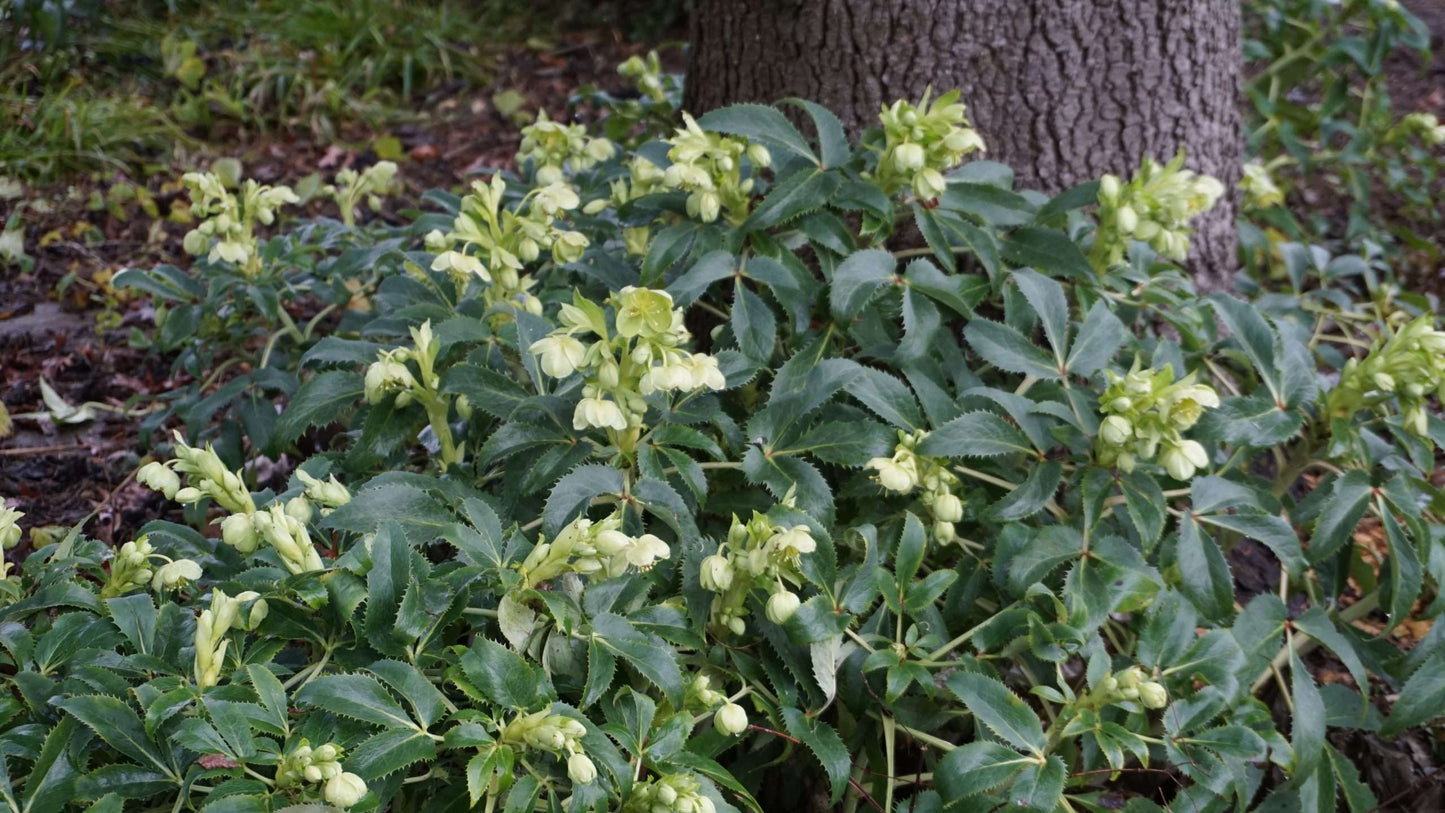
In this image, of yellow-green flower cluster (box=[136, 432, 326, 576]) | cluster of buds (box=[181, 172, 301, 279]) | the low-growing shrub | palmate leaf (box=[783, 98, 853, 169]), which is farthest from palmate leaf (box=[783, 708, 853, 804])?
cluster of buds (box=[181, 172, 301, 279])

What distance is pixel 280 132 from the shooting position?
3.44 meters

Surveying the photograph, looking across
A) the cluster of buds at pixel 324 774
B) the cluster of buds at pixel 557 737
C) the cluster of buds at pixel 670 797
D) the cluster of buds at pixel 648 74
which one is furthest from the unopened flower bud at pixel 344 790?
the cluster of buds at pixel 648 74

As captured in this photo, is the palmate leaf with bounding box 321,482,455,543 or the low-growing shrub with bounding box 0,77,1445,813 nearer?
the low-growing shrub with bounding box 0,77,1445,813

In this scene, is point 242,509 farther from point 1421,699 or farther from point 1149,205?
point 1421,699

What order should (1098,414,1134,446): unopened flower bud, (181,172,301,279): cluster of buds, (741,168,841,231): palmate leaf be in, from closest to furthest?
(1098,414,1134,446): unopened flower bud
(741,168,841,231): palmate leaf
(181,172,301,279): cluster of buds

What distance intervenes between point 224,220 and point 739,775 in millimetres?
1175

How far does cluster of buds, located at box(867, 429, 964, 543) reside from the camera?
133cm

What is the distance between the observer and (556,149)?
6.35ft

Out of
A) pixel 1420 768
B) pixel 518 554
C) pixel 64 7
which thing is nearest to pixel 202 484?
pixel 518 554

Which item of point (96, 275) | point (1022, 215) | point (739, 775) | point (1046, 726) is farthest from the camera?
point (96, 275)

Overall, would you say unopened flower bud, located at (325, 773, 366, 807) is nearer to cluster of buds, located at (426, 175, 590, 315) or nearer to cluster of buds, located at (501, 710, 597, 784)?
cluster of buds, located at (501, 710, 597, 784)

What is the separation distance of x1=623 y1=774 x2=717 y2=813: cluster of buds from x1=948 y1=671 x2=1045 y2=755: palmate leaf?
331 millimetres

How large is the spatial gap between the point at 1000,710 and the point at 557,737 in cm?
52

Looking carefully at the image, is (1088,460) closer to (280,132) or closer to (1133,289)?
(1133,289)
